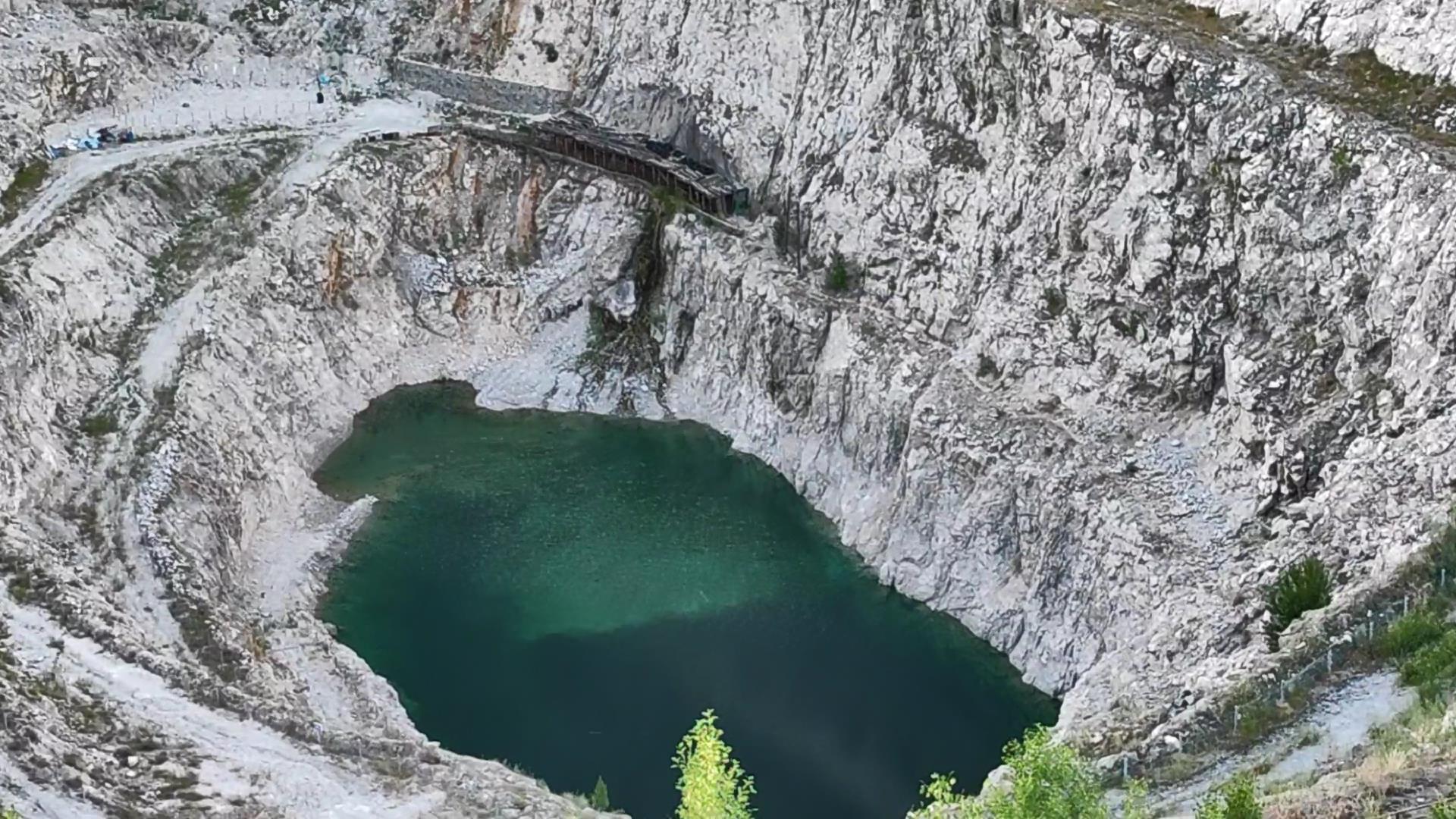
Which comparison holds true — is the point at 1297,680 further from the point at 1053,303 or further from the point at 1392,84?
the point at 1053,303

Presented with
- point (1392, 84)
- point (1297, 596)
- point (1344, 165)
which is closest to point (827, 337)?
point (1344, 165)

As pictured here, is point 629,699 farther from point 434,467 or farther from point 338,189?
point 338,189

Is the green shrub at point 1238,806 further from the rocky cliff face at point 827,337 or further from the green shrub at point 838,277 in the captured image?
the green shrub at point 838,277

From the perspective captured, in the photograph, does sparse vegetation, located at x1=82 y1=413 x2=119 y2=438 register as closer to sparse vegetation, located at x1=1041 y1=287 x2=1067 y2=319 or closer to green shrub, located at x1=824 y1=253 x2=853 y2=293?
green shrub, located at x1=824 y1=253 x2=853 y2=293

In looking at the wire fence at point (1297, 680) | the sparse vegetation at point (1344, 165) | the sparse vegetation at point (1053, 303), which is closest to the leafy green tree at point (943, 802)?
the wire fence at point (1297, 680)

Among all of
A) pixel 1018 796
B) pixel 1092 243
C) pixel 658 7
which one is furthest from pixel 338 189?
pixel 1018 796

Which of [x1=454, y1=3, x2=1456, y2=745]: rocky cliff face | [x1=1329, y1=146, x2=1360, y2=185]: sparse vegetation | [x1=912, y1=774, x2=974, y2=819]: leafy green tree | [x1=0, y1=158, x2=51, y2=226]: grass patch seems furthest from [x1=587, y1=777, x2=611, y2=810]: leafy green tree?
[x1=0, y1=158, x2=51, y2=226]: grass patch
